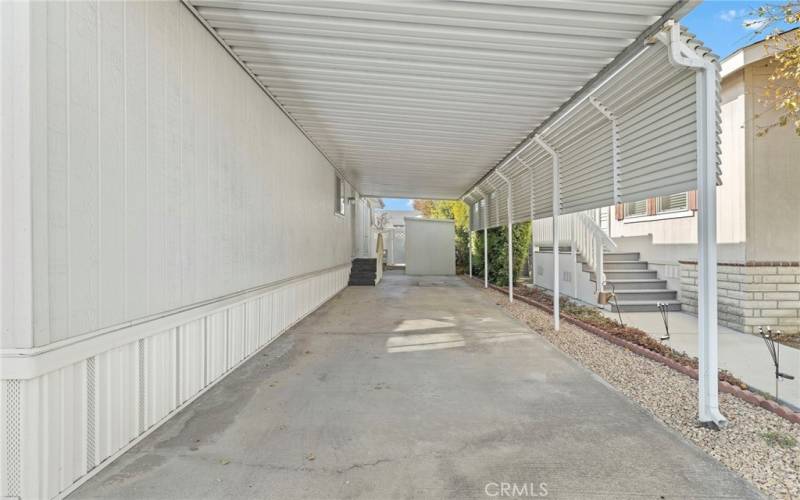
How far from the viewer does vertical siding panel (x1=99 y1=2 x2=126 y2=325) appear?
2.43 meters

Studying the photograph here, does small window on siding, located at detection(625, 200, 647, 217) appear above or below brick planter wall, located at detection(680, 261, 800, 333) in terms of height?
above

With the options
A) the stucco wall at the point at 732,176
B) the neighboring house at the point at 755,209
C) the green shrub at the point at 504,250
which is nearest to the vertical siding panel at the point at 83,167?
the stucco wall at the point at 732,176

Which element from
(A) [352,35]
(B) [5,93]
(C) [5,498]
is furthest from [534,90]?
(C) [5,498]

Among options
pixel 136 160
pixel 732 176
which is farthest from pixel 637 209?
pixel 136 160

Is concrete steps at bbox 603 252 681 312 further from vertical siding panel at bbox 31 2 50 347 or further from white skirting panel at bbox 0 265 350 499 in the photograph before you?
vertical siding panel at bbox 31 2 50 347

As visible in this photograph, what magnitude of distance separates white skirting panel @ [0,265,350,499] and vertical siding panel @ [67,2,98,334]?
0.26m

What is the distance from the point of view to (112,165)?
2.51 metres

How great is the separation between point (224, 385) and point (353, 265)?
988cm

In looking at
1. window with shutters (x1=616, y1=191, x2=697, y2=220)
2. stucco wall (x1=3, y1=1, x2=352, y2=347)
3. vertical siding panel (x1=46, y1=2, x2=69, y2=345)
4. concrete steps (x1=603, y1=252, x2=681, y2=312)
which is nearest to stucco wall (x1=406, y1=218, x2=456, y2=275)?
window with shutters (x1=616, y1=191, x2=697, y2=220)

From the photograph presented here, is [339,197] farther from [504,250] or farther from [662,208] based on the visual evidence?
[662,208]

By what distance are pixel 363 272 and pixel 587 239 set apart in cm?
734

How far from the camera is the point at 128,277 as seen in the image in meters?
2.63

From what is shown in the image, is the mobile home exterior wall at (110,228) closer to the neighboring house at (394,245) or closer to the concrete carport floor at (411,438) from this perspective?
the concrete carport floor at (411,438)

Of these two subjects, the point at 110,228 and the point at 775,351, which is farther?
the point at 775,351
